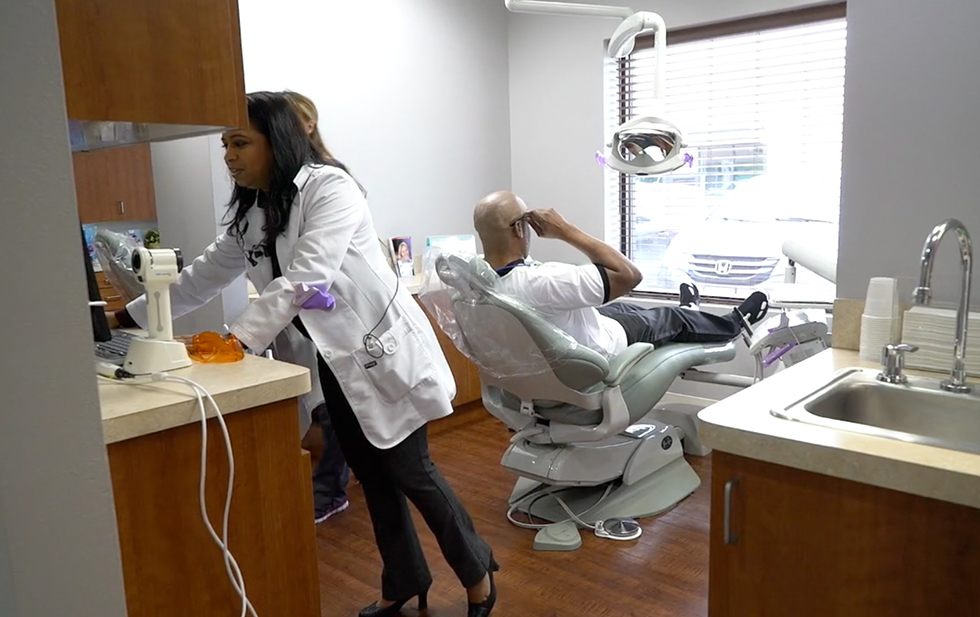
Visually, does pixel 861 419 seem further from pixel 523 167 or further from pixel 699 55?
pixel 523 167

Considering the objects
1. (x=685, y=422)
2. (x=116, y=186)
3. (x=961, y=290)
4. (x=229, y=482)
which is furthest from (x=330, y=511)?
(x=116, y=186)

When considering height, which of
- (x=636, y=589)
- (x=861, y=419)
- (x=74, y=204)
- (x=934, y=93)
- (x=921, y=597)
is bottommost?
(x=636, y=589)

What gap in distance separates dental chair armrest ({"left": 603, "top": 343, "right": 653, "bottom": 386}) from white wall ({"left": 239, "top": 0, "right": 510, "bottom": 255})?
1.86 meters

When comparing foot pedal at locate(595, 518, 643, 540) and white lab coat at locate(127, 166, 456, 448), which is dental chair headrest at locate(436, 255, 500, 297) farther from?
foot pedal at locate(595, 518, 643, 540)

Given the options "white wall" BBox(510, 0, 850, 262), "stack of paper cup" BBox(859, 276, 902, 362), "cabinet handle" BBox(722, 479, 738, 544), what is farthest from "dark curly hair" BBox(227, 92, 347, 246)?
"white wall" BBox(510, 0, 850, 262)

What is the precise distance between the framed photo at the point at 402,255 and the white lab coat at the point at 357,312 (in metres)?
1.86

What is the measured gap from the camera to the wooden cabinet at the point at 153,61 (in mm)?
1141

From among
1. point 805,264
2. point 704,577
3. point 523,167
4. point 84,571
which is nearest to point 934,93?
point 805,264

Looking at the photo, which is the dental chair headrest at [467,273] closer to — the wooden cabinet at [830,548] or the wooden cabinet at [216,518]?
the wooden cabinet at [216,518]

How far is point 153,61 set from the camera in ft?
4.03


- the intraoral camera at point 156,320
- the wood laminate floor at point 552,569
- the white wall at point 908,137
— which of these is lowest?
the wood laminate floor at point 552,569

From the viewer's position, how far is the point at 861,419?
1.45m

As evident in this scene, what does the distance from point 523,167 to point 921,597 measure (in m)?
3.59

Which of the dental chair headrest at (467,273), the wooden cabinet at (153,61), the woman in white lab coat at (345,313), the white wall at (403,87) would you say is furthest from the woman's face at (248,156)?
the white wall at (403,87)
